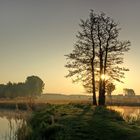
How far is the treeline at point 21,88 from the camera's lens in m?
150

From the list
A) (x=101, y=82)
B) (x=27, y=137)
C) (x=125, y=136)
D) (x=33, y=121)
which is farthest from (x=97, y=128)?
(x=101, y=82)

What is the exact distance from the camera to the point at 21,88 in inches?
6565

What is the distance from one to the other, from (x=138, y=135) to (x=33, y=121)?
8895mm

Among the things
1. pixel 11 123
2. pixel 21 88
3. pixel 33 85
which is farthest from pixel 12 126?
pixel 33 85

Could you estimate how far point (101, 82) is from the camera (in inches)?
1757

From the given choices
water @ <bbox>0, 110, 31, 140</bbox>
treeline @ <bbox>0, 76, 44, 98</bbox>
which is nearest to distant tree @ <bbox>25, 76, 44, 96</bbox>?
treeline @ <bbox>0, 76, 44, 98</bbox>

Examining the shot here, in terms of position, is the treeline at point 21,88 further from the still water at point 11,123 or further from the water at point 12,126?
the water at point 12,126

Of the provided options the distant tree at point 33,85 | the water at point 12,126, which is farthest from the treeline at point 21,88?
the water at point 12,126

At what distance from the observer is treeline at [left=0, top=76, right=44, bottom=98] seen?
14998cm

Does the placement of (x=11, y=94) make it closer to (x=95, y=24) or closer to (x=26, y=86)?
(x=26, y=86)

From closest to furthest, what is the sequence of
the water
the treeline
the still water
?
the water → the still water → the treeline

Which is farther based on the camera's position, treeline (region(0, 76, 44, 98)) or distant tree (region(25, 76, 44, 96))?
distant tree (region(25, 76, 44, 96))

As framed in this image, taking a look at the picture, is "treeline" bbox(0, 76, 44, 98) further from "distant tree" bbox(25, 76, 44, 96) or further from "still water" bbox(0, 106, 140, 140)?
"still water" bbox(0, 106, 140, 140)

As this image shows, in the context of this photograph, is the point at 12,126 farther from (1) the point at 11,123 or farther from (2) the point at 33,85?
(2) the point at 33,85
